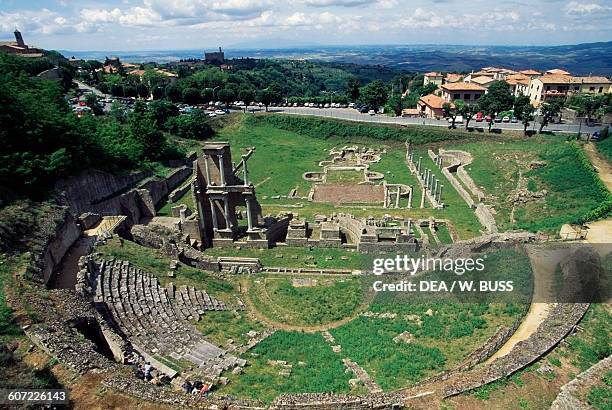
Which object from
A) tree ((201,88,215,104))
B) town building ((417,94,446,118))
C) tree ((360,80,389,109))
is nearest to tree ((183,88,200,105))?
tree ((201,88,215,104))

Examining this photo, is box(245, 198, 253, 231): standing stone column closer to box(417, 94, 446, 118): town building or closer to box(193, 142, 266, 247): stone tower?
box(193, 142, 266, 247): stone tower

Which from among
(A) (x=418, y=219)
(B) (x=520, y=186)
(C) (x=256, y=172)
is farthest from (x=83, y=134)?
(B) (x=520, y=186)

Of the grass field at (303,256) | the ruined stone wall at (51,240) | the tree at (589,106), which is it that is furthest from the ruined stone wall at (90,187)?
the tree at (589,106)

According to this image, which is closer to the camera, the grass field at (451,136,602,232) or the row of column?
the row of column

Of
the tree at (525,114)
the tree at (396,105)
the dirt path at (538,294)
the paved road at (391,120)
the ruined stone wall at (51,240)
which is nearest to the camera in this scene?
the dirt path at (538,294)

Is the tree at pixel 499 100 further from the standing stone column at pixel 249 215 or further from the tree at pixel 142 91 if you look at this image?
the tree at pixel 142 91

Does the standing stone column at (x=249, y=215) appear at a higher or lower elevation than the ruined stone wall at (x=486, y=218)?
higher
